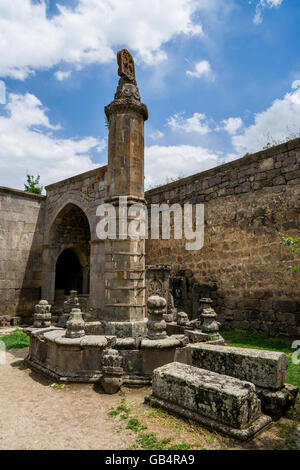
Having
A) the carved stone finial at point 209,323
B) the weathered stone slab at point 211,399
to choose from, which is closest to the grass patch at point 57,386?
the weathered stone slab at point 211,399

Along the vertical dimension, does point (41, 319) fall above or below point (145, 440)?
above

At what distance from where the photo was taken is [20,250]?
35.2 ft

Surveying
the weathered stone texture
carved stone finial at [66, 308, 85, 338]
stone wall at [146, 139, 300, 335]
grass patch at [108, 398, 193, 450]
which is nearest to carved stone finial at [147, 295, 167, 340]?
the weathered stone texture

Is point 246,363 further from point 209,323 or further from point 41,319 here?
point 41,319

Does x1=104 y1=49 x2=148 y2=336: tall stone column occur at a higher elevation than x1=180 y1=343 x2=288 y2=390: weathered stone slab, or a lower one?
higher

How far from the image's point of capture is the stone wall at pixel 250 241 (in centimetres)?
732

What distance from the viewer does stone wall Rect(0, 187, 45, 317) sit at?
1032cm

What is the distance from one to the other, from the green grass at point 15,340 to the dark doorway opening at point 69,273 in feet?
19.6

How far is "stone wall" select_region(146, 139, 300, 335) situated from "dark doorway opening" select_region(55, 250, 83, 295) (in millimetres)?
6074

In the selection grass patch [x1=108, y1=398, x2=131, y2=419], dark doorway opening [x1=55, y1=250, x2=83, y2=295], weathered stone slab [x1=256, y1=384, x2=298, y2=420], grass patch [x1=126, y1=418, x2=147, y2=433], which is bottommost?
grass patch [x1=108, y1=398, x2=131, y2=419]

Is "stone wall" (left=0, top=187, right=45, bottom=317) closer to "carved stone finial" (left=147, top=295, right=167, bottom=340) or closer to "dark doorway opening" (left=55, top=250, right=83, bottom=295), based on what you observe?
"dark doorway opening" (left=55, top=250, right=83, bottom=295)

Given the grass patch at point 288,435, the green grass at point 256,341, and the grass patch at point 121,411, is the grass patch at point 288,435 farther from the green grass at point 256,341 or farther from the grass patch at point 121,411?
the green grass at point 256,341

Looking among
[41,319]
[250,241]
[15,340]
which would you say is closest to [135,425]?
[41,319]

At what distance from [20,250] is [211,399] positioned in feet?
30.8
